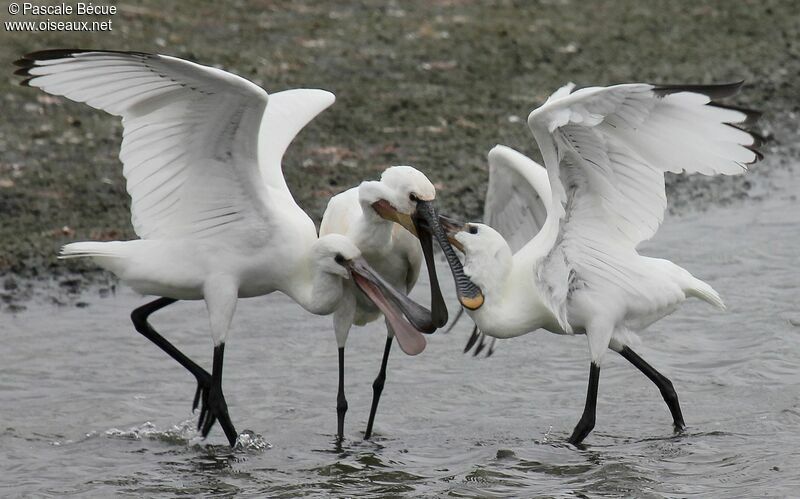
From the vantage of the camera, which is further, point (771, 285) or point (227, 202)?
point (771, 285)

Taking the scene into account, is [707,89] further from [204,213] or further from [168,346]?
[168,346]

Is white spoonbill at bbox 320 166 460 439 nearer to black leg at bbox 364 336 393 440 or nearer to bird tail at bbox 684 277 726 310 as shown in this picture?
black leg at bbox 364 336 393 440

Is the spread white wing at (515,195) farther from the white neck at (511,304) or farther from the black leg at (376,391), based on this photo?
the black leg at (376,391)

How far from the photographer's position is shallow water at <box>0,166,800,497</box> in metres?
8.38

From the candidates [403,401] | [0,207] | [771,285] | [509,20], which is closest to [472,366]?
[403,401]

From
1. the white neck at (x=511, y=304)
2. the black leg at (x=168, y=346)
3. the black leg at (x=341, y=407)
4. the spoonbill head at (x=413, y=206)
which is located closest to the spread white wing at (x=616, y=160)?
the white neck at (x=511, y=304)

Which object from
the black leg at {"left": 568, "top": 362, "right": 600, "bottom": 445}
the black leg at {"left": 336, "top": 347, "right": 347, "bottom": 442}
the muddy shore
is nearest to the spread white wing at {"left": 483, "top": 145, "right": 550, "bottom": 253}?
the black leg at {"left": 568, "top": 362, "right": 600, "bottom": 445}

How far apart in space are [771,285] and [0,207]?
21.9ft

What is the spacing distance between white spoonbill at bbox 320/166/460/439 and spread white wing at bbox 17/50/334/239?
549 millimetres

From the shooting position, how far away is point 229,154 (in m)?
8.76

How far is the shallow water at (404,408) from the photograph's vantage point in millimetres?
8383

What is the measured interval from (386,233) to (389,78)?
7.52 meters

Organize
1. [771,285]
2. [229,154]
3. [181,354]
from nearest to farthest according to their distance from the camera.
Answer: [229,154], [181,354], [771,285]

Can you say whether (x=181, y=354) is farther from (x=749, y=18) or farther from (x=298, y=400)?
(x=749, y=18)
